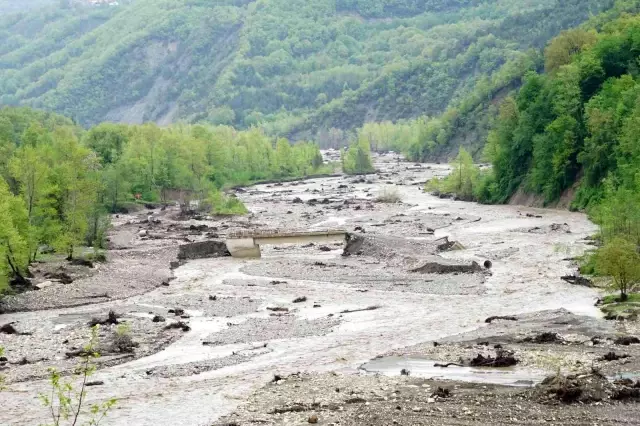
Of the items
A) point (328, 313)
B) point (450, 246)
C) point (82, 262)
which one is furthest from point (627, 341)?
point (82, 262)

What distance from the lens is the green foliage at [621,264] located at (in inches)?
1999

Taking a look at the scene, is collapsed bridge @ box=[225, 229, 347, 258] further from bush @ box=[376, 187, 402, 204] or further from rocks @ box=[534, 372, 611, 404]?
rocks @ box=[534, 372, 611, 404]

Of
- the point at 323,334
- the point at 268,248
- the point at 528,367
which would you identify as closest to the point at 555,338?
the point at 528,367

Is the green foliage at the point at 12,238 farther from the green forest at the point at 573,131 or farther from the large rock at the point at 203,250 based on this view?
the green forest at the point at 573,131

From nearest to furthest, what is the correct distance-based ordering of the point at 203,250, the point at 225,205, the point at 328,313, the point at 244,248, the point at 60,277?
the point at 328,313 → the point at 60,277 → the point at 244,248 → the point at 203,250 → the point at 225,205

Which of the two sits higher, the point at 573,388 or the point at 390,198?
the point at 573,388

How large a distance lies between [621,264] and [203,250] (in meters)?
→ 51.0

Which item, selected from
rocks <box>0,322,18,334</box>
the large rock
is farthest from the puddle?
the large rock

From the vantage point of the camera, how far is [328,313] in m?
Result: 57.9

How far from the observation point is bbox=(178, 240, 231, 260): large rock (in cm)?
9250

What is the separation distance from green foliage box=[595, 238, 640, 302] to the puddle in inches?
616

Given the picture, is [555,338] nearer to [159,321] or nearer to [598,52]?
[159,321]

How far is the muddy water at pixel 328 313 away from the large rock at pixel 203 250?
2.30 meters

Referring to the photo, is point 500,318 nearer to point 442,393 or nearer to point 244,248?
point 442,393
